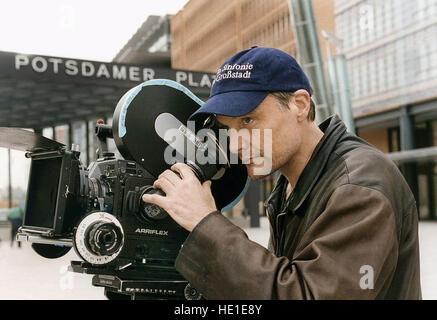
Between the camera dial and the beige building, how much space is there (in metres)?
35.1

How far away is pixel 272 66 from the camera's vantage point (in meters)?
1.36

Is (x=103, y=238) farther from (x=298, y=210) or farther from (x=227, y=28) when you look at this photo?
(x=227, y=28)

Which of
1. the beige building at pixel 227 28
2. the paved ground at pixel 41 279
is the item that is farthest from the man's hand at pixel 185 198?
the beige building at pixel 227 28

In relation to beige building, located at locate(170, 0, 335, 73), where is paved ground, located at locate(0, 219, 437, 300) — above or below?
below

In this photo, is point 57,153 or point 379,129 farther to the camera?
point 379,129

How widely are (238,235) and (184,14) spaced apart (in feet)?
196

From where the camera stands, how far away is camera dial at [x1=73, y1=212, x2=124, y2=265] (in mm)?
1422

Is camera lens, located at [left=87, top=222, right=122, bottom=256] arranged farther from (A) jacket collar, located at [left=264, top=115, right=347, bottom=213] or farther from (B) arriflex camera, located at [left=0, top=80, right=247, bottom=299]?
(A) jacket collar, located at [left=264, top=115, right=347, bottom=213]

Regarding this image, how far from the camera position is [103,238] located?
1.43 metres

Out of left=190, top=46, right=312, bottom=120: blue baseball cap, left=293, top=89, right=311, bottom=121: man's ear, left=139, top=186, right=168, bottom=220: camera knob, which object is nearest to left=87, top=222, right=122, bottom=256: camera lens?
left=139, top=186, right=168, bottom=220: camera knob

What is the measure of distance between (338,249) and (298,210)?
Answer: 0.35 metres

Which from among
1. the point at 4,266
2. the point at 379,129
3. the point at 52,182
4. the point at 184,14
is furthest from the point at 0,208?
the point at 184,14
